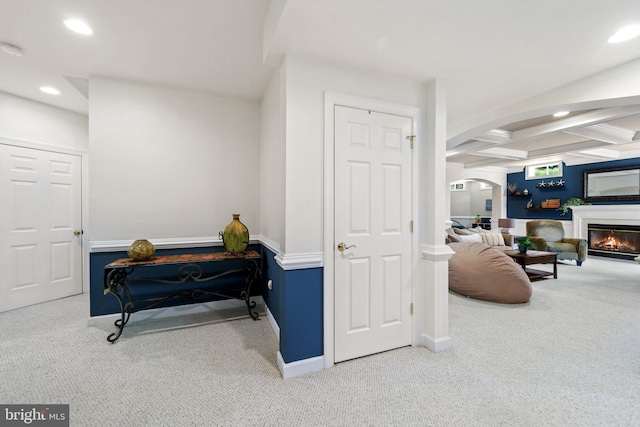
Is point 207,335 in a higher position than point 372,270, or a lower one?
lower

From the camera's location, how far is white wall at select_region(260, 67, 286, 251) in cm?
207

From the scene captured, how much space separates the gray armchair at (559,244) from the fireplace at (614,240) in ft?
4.20

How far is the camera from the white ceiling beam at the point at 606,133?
442cm

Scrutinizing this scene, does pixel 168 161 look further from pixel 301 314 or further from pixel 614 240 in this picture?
pixel 614 240

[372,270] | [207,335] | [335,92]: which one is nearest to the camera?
[335,92]

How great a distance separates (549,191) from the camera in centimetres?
771

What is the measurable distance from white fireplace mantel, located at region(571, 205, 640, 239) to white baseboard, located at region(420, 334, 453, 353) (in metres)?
7.32

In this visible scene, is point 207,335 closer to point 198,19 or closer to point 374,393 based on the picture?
point 374,393

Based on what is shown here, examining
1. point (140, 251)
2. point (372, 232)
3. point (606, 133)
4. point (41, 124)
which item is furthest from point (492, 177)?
point (41, 124)

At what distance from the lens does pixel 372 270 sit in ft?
A: 7.25

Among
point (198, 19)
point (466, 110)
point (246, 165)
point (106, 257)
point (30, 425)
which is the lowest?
point (30, 425)

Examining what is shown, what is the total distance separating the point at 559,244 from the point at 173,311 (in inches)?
297

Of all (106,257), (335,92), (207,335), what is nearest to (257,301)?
(207,335)

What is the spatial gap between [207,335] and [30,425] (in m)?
1.19
